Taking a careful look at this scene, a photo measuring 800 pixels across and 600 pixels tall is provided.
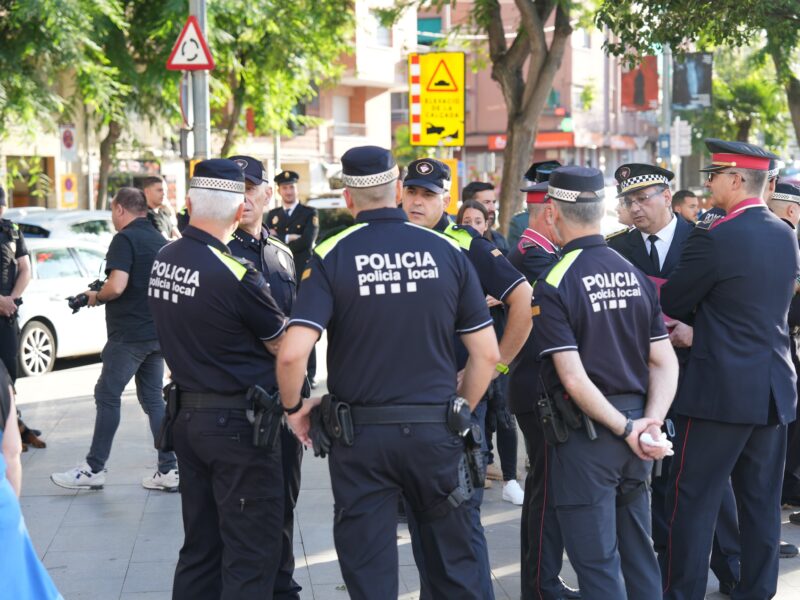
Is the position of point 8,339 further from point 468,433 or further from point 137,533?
point 468,433

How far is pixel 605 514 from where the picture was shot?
14.3 ft

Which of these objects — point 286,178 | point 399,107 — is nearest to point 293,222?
point 286,178

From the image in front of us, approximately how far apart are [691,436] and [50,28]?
54.6 feet

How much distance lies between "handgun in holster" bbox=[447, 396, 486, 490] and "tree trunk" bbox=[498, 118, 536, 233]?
35.1 ft

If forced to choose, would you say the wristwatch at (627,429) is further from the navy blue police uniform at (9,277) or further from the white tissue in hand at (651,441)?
the navy blue police uniform at (9,277)

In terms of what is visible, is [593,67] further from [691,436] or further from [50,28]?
[691,436]

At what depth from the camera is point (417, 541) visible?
4.66 metres

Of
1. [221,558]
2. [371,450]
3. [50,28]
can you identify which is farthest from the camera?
[50,28]

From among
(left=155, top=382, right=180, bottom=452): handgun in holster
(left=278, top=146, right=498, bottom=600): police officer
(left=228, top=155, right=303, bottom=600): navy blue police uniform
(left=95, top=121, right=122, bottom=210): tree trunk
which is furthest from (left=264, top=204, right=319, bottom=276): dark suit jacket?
(left=95, top=121, right=122, bottom=210): tree trunk

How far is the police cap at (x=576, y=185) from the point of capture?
446 cm

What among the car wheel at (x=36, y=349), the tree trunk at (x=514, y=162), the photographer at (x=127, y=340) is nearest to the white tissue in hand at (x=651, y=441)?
the photographer at (x=127, y=340)

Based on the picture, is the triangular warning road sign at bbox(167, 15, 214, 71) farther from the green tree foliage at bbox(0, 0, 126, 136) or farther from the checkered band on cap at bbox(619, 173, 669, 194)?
the green tree foliage at bbox(0, 0, 126, 136)

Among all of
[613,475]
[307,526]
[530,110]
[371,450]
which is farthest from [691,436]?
[530,110]

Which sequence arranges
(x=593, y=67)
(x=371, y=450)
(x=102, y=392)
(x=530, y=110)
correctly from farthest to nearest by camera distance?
(x=593, y=67)
(x=530, y=110)
(x=102, y=392)
(x=371, y=450)
